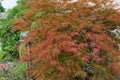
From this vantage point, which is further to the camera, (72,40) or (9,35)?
(9,35)

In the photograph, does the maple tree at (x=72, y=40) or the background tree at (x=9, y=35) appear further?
the background tree at (x=9, y=35)

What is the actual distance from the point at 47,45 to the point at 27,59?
606mm

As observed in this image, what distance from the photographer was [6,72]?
6.95 m

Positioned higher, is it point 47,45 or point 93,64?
point 47,45

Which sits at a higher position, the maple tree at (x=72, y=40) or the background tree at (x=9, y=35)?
the maple tree at (x=72, y=40)

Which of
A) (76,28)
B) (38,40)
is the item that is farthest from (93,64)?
(38,40)

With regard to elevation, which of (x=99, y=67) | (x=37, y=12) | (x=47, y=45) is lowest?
(x=99, y=67)

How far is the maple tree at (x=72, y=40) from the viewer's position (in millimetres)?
5352

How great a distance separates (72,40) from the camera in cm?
551

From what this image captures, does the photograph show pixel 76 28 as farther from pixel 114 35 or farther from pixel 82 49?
pixel 114 35

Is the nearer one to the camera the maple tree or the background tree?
the maple tree

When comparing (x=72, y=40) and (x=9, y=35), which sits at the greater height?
(x=72, y=40)

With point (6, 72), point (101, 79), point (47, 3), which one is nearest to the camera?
point (101, 79)

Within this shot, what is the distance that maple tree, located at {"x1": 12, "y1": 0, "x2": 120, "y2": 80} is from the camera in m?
5.35
